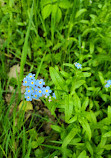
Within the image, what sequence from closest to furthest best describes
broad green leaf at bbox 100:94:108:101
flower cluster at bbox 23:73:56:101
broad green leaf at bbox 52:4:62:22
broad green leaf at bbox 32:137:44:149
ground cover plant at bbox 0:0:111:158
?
flower cluster at bbox 23:73:56:101, ground cover plant at bbox 0:0:111:158, broad green leaf at bbox 32:137:44:149, broad green leaf at bbox 100:94:108:101, broad green leaf at bbox 52:4:62:22

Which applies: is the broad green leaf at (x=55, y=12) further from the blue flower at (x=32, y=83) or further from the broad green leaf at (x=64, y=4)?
the blue flower at (x=32, y=83)

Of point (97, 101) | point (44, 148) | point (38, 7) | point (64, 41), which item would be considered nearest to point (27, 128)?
point (44, 148)

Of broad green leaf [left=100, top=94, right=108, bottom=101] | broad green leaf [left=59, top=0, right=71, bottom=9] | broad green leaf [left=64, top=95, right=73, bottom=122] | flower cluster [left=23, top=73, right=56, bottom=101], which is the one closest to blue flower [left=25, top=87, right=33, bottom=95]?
flower cluster [left=23, top=73, right=56, bottom=101]

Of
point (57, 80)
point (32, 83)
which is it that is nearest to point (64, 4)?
point (57, 80)

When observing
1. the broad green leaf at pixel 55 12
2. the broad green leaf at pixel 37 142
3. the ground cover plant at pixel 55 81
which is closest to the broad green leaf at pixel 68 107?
the ground cover plant at pixel 55 81

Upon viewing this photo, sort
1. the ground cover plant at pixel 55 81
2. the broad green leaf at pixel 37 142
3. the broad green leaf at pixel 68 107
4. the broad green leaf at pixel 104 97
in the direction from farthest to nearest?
1. the broad green leaf at pixel 104 97
2. the broad green leaf at pixel 37 142
3. the ground cover plant at pixel 55 81
4. the broad green leaf at pixel 68 107

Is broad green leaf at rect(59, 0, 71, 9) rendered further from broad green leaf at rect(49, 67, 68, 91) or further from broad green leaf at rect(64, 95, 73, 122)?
broad green leaf at rect(64, 95, 73, 122)

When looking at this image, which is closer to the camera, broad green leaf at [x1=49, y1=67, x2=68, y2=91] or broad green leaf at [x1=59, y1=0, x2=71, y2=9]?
broad green leaf at [x1=49, y1=67, x2=68, y2=91]

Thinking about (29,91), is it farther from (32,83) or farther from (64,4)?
(64,4)
